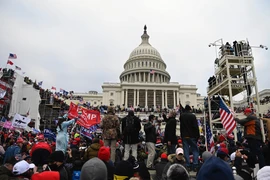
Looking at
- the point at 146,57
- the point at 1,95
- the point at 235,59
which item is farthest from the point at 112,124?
the point at 146,57

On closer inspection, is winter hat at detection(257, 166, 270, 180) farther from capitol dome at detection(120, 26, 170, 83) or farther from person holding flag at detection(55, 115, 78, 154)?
capitol dome at detection(120, 26, 170, 83)

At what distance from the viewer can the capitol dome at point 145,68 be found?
7719 centimetres

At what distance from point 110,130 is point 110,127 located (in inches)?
4.9

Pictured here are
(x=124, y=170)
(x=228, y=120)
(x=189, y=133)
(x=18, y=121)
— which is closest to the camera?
(x=124, y=170)

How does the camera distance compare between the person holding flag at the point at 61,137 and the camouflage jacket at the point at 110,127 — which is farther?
the person holding flag at the point at 61,137

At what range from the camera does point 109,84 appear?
219 ft

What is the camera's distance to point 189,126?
270 inches

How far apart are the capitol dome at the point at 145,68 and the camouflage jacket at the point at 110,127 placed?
68592mm

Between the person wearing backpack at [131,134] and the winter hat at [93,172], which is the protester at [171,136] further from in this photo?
the winter hat at [93,172]

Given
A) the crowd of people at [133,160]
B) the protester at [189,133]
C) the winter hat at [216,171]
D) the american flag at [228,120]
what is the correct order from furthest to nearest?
the american flag at [228,120], the protester at [189,133], the crowd of people at [133,160], the winter hat at [216,171]

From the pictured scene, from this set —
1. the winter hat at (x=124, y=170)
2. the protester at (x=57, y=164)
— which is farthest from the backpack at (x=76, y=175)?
the winter hat at (x=124, y=170)

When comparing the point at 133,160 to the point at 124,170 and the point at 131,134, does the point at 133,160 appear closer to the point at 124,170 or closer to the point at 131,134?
the point at 124,170

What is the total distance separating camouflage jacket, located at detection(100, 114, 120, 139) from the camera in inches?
273

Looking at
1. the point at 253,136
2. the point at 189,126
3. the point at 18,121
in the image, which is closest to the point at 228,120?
the point at 253,136
